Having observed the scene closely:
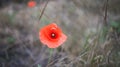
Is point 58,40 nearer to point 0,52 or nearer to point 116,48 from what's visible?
point 116,48

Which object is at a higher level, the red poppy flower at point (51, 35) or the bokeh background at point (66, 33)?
the red poppy flower at point (51, 35)

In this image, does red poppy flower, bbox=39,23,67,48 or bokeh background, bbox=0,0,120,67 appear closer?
red poppy flower, bbox=39,23,67,48

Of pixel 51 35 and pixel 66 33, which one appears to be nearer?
pixel 51 35

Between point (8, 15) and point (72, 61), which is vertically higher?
point (72, 61)

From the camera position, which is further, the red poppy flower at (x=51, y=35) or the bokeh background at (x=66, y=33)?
the bokeh background at (x=66, y=33)

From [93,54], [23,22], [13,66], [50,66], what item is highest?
[93,54]

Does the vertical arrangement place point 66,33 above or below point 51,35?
below

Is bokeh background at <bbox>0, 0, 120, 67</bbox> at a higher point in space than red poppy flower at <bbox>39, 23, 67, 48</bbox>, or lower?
lower

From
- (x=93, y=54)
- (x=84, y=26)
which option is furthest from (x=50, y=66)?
(x=84, y=26)
